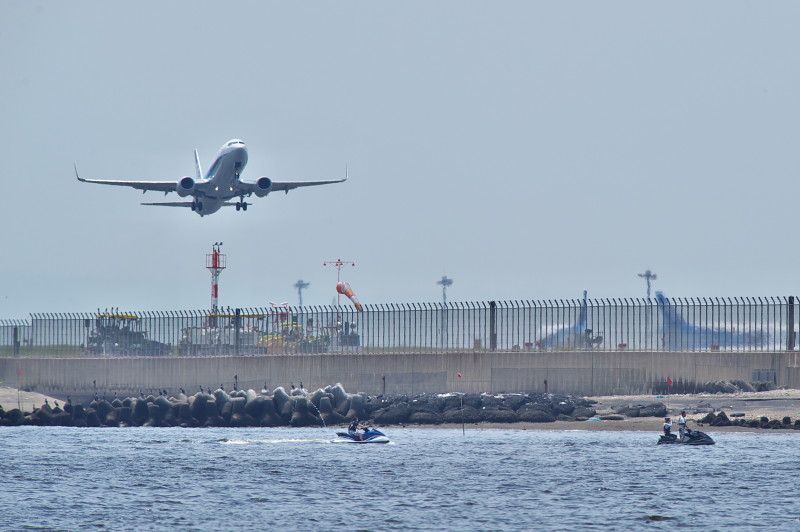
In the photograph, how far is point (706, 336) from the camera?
68312mm

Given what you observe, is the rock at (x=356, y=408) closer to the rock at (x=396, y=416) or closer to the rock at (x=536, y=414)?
the rock at (x=396, y=416)

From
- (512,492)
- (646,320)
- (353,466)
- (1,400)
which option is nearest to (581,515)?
(512,492)

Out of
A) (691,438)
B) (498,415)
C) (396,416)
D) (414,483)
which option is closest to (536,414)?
(498,415)

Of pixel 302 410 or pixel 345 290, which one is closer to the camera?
pixel 302 410

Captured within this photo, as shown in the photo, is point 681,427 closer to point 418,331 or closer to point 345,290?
point 418,331

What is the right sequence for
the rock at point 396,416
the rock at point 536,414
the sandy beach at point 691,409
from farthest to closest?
1. the rock at point 396,416
2. the rock at point 536,414
3. the sandy beach at point 691,409

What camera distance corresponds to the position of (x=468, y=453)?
187 feet

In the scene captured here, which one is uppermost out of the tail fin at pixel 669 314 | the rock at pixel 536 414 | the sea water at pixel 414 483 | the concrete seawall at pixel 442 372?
the tail fin at pixel 669 314

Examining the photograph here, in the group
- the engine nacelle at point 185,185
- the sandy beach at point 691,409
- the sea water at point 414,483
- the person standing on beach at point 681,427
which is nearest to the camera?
the sea water at point 414,483

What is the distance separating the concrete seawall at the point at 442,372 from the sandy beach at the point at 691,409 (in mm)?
1038

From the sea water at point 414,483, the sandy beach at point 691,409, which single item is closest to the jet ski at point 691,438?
the sea water at point 414,483

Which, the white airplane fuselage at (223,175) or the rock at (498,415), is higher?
the white airplane fuselage at (223,175)

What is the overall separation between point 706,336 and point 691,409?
629 centimetres

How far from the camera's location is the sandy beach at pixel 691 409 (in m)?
61.1
